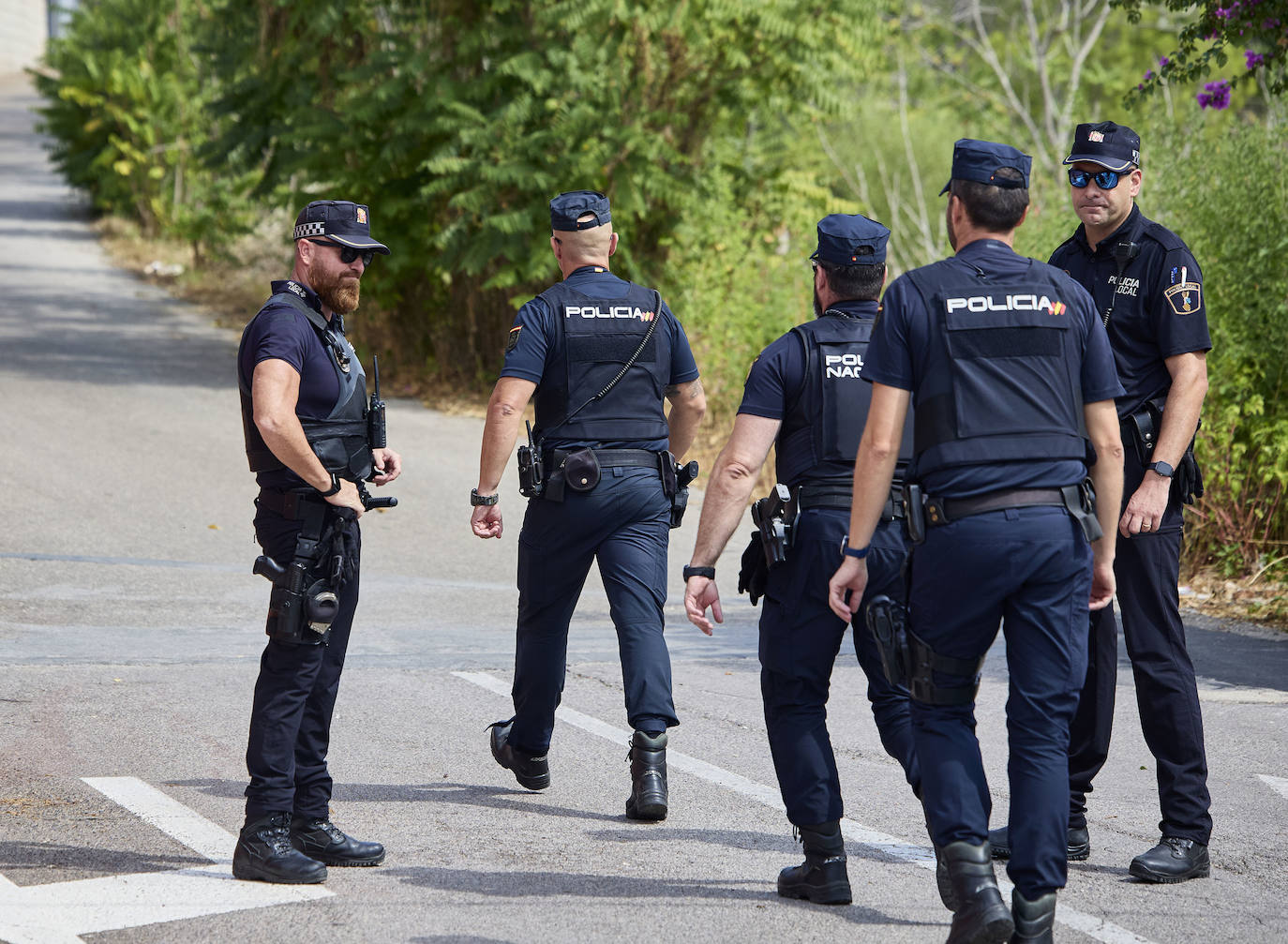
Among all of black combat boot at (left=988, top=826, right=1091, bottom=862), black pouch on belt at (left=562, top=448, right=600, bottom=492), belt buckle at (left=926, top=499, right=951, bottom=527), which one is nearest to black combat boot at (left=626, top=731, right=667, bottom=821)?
black pouch on belt at (left=562, top=448, right=600, bottom=492)

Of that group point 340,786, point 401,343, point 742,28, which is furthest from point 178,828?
point 401,343

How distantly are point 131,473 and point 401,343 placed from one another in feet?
19.3

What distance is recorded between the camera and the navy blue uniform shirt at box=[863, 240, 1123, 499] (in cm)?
350

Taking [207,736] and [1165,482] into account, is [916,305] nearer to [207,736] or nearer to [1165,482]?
[1165,482]

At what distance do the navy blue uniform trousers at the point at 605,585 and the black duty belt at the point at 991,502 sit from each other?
1700 mm

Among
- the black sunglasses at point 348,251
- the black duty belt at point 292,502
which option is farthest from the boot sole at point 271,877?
the black sunglasses at point 348,251

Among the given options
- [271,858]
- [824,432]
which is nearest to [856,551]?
[824,432]

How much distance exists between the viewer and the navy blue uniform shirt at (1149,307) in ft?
14.7

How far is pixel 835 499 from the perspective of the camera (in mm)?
4168

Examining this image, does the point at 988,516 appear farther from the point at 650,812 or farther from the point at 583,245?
the point at 583,245

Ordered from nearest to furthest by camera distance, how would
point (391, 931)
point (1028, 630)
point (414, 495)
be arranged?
1. point (1028, 630)
2. point (391, 931)
3. point (414, 495)

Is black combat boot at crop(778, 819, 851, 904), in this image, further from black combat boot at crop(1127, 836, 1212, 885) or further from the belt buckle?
the belt buckle

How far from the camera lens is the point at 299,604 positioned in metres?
4.16

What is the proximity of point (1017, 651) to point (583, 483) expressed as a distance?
1.85 metres
